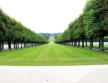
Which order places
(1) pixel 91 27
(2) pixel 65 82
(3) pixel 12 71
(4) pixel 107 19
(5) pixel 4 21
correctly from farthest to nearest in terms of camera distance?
(5) pixel 4 21 → (1) pixel 91 27 → (4) pixel 107 19 → (3) pixel 12 71 → (2) pixel 65 82

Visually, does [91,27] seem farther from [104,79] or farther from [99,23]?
[104,79]

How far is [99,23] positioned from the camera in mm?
17594

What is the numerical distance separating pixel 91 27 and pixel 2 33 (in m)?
17.1

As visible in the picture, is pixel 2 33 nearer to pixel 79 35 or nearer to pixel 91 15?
pixel 91 15

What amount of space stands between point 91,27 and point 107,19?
413cm

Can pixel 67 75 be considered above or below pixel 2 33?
below

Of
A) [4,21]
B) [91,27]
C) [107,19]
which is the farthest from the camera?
[4,21]

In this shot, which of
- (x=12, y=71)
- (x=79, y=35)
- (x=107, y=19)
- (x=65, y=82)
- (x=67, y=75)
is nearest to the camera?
(x=65, y=82)

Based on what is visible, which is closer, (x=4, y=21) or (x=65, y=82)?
(x=65, y=82)

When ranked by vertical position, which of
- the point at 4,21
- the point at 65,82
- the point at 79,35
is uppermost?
the point at 4,21

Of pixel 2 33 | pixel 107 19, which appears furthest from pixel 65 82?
pixel 2 33

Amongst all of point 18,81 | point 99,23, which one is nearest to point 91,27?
point 99,23

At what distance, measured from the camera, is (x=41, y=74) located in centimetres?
511

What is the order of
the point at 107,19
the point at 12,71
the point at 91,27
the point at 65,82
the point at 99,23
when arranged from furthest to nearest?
the point at 91,27 → the point at 99,23 → the point at 107,19 → the point at 12,71 → the point at 65,82
